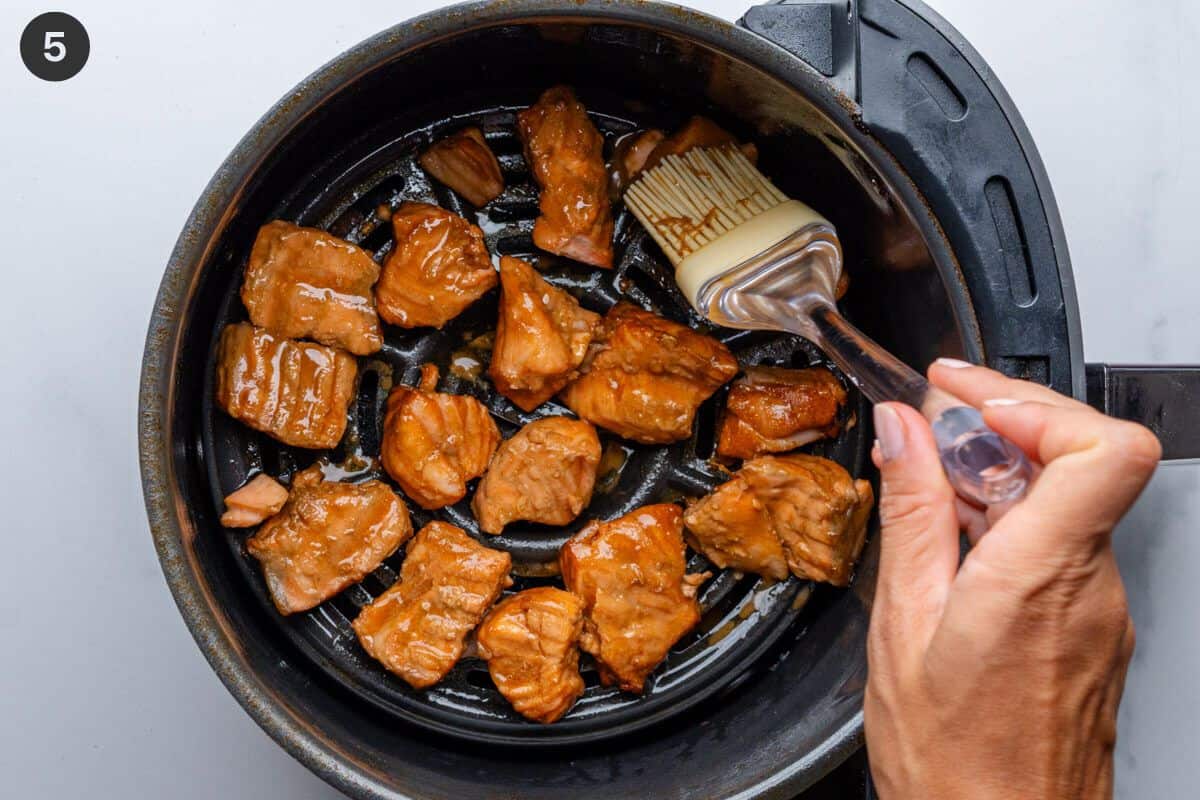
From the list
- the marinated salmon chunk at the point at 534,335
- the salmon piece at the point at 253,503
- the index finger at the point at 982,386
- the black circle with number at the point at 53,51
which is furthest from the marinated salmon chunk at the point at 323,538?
the index finger at the point at 982,386

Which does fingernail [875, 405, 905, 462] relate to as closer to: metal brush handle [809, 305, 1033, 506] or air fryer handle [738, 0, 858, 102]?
metal brush handle [809, 305, 1033, 506]

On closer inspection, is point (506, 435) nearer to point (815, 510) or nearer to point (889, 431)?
point (815, 510)

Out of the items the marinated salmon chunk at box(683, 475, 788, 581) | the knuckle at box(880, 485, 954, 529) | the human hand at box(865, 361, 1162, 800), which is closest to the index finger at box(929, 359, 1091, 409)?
the human hand at box(865, 361, 1162, 800)

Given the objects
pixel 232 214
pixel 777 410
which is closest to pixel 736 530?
pixel 777 410

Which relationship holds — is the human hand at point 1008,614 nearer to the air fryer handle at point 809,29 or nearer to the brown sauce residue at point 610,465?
the air fryer handle at point 809,29

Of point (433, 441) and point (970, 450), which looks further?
point (433, 441)

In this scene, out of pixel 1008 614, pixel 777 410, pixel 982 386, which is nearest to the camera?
pixel 1008 614

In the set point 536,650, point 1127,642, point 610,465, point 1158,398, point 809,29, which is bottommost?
point 536,650

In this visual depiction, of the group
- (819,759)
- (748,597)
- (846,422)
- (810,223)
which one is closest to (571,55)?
(810,223)
